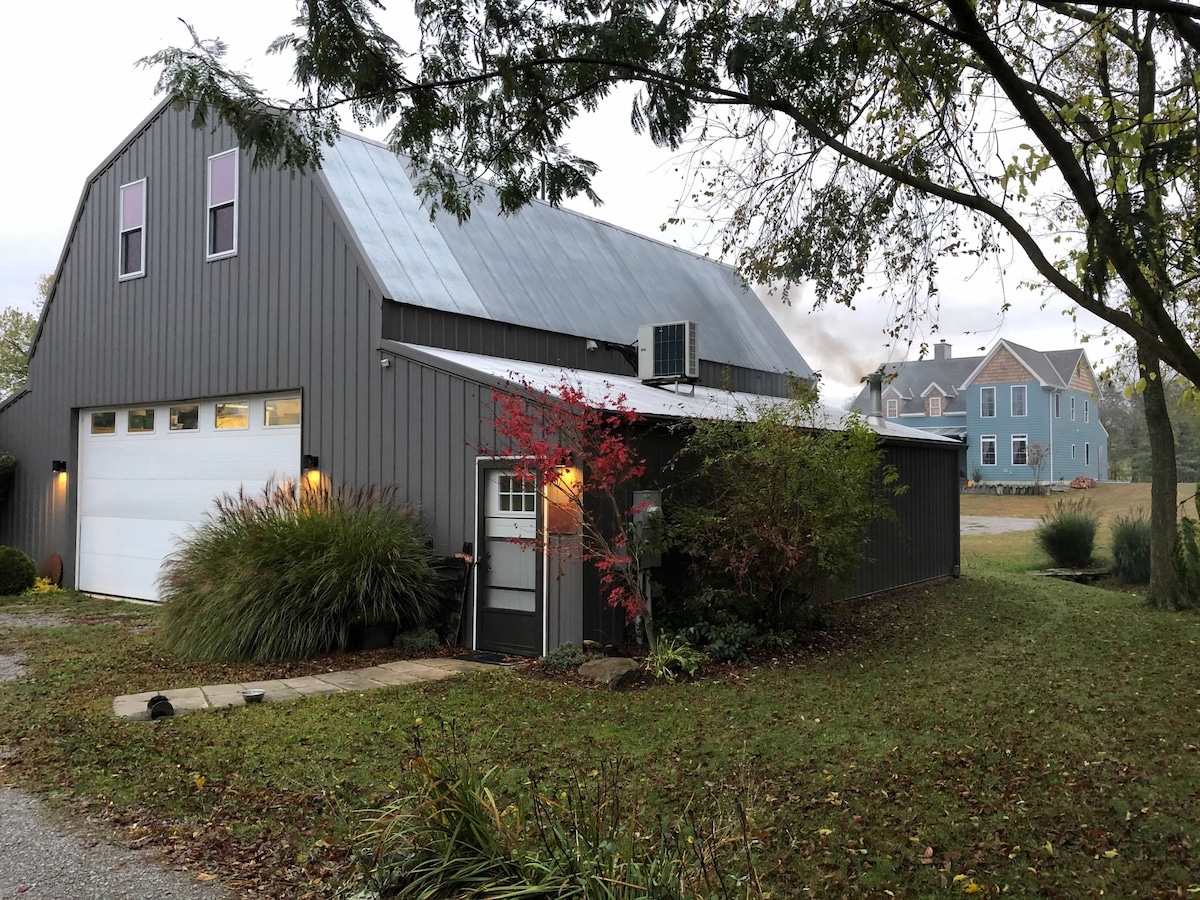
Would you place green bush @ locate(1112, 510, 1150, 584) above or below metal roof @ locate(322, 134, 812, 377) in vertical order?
below

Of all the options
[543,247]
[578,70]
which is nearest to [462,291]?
[543,247]

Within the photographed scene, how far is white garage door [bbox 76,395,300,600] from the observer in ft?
37.2

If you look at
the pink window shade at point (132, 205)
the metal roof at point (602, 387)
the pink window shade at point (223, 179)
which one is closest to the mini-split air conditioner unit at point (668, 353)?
the metal roof at point (602, 387)

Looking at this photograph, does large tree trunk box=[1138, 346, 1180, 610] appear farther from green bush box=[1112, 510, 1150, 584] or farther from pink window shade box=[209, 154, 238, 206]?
pink window shade box=[209, 154, 238, 206]

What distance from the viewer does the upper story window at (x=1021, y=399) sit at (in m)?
33.8

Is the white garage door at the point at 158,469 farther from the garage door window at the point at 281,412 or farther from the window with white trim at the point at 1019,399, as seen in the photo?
the window with white trim at the point at 1019,399

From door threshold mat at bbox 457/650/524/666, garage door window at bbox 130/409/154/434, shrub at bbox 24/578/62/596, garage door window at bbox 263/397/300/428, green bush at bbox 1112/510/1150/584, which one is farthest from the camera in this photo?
green bush at bbox 1112/510/1150/584

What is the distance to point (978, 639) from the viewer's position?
9.10m

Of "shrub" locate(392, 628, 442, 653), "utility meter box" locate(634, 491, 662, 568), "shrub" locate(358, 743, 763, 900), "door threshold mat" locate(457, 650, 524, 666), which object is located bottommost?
"door threshold mat" locate(457, 650, 524, 666)

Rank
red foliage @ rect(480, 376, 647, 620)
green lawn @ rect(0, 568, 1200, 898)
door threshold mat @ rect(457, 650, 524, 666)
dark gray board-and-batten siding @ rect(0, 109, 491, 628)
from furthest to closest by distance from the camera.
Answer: dark gray board-and-batten siding @ rect(0, 109, 491, 628) < door threshold mat @ rect(457, 650, 524, 666) < red foliage @ rect(480, 376, 647, 620) < green lawn @ rect(0, 568, 1200, 898)

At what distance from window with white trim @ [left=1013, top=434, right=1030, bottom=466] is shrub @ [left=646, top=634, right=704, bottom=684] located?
30.4m

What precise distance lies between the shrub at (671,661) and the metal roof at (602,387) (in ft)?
7.12

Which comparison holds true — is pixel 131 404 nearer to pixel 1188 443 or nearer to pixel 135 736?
pixel 135 736

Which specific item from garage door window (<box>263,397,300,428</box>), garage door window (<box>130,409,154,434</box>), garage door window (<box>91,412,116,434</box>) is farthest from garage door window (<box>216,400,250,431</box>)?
garage door window (<box>91,412,116,434</box>)
